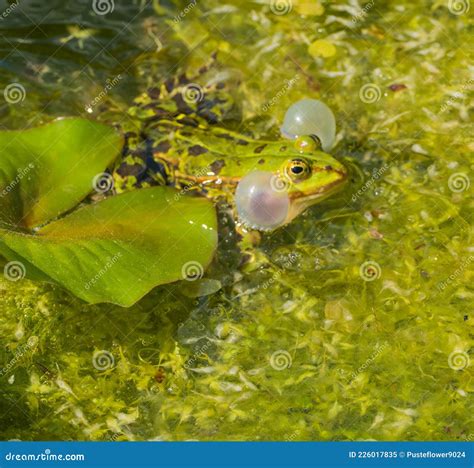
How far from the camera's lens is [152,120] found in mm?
5242

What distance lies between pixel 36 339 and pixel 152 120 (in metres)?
1.74

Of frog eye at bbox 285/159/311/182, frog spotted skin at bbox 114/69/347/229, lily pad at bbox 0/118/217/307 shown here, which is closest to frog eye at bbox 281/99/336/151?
frog spotted skin at bbox 114/69/347/229

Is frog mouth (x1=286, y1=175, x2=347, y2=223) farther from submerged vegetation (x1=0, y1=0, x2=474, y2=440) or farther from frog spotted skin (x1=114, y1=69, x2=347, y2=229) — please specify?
submerged vegetation (x1=0, y1=0, x2=474, y2=440)

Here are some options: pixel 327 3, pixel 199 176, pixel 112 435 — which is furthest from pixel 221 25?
pixel 112 435

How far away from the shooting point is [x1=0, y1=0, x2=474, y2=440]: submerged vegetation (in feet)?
14.5

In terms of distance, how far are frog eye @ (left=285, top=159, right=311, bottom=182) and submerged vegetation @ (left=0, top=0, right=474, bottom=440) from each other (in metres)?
0.49

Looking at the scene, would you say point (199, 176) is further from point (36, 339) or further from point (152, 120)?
point (36, 339)

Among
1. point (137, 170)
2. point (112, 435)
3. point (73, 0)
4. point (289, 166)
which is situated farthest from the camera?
point (73, 0)

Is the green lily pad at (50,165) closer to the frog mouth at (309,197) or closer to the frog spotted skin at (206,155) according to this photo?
the frog spotted skin at (206,155)

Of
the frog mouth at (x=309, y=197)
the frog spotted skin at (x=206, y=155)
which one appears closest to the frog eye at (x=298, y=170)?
the frog spotted skin at (x=206, y=155)

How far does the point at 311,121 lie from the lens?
4.81m

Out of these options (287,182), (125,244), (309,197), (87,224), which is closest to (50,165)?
(87,224)

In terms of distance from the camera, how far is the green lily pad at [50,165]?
436 centimetres

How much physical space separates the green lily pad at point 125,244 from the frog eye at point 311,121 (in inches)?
31.1
